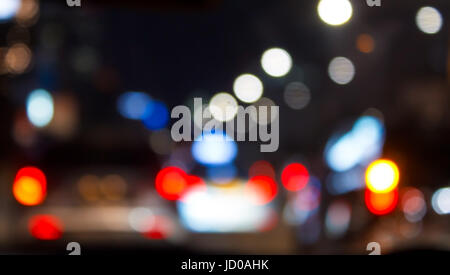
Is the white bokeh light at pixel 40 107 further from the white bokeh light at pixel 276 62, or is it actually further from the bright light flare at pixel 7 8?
the white bokeh light at pixel 276 62

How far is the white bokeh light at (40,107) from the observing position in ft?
33.5

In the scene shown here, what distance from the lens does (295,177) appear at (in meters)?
10.6

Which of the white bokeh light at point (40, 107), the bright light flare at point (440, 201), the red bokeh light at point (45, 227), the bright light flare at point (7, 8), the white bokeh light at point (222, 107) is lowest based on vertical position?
the white bokeh light at point (222, 107)

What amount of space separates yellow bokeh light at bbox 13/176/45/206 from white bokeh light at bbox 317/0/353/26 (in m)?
5.15

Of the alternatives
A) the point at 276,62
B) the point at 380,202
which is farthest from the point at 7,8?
the point at 380,202

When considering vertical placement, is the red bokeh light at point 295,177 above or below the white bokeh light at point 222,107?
above

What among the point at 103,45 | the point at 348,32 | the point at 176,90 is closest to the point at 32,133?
the point at 103,45

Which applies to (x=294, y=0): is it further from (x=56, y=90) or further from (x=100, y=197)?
(x=56, y=90)

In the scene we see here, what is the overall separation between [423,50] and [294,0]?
2.91 m

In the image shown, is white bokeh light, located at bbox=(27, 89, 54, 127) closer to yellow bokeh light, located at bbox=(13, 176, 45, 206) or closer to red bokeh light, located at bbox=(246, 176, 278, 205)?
yellow bokeh light, located at bbox=(13, 176, 45, 206)

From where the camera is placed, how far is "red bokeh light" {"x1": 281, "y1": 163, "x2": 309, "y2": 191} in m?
10.1

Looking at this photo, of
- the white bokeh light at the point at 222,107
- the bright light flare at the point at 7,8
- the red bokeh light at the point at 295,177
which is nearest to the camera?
the white bokeh light at the point at 222,107

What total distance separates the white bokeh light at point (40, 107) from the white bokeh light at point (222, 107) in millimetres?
6266

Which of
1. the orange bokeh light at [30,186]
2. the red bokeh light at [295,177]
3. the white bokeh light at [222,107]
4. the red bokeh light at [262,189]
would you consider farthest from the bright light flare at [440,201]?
the orange bokeh light at [30,186]
